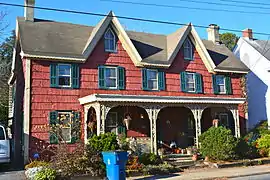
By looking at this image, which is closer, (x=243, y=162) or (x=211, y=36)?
(x=243, y=162)

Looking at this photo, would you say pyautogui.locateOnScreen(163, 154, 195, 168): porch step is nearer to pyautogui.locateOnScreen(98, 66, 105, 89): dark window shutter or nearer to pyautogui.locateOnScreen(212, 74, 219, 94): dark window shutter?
pyautogui.locateOnScreen(98, 66, 105, 89): dark window shutter

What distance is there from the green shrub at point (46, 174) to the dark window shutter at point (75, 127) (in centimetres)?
605

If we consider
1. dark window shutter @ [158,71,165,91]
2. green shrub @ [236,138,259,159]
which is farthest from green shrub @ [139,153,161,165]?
dark window shutter @ [158,71,165,91]

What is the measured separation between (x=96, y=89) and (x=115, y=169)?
8216mm

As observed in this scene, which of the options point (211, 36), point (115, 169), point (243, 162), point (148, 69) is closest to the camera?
point (115, 169)

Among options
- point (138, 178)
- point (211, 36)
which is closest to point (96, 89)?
point (138, 178)

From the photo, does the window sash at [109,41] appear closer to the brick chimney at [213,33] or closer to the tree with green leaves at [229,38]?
the brick chimney at [213,33]

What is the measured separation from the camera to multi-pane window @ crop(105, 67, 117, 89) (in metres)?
20.9

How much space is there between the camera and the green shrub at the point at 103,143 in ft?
49.1

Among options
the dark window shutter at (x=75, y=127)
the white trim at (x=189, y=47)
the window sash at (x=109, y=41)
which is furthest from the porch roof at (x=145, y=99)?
the white trim at (x=189, y=47)

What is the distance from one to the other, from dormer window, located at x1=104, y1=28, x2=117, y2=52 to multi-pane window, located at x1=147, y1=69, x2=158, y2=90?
2834 millimetres

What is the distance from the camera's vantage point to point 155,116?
61.7 ft

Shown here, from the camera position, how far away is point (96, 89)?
2038 cm

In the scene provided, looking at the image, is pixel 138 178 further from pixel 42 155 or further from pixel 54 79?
pixel 54 79
